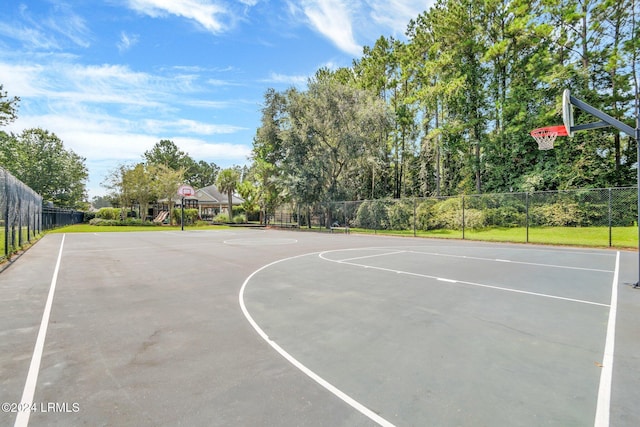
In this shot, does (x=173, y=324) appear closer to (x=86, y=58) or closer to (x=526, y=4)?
(x=86, y=58)

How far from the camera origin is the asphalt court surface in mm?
2553

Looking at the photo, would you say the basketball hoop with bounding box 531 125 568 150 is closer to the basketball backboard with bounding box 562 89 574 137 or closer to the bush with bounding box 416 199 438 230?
the bush with bounding box 416 199 438 230

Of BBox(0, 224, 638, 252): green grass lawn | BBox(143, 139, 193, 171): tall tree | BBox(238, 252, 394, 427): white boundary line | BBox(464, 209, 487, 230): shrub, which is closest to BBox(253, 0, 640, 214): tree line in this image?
BBox(0, 224, 638, 252): green grass lawn

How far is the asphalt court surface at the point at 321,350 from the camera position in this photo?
255 cm

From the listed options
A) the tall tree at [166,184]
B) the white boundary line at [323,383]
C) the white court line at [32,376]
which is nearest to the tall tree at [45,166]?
the tall tree at [166,184]

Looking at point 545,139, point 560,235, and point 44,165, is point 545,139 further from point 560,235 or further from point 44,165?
point 44,165

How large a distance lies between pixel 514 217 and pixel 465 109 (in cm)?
1063

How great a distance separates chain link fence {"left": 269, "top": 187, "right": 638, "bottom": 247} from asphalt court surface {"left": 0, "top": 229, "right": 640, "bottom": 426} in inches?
484

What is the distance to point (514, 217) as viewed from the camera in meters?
21.0

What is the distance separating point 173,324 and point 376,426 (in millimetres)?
3286

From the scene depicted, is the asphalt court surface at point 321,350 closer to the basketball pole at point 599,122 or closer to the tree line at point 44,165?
the basketball pole at point 599,122

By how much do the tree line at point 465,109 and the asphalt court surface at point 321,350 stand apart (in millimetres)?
19283

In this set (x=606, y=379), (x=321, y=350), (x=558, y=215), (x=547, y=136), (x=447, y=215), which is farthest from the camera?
(x=447, y=215)

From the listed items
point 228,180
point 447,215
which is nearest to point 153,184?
point 228,180
